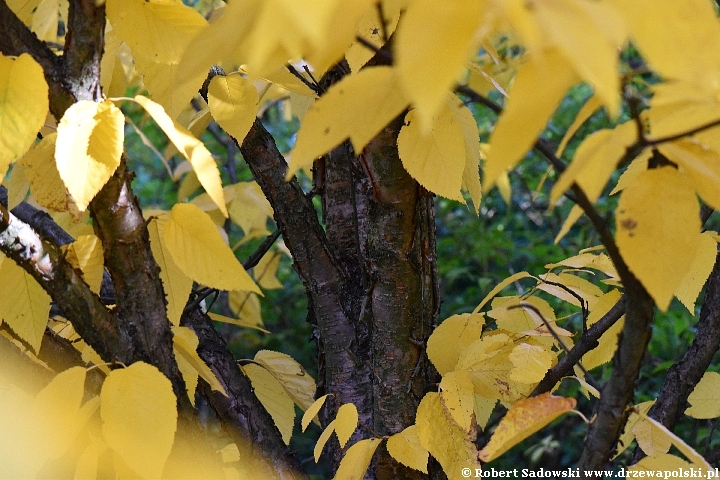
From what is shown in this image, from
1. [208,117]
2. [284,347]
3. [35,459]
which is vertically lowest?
[284,347]

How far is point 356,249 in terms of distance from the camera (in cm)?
88

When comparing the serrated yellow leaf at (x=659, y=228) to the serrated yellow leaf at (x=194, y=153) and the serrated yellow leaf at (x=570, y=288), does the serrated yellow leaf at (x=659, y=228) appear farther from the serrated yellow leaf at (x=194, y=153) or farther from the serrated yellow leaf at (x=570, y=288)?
the serrated yellow leaf at (x=570, y=288)

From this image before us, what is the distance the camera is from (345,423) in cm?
64

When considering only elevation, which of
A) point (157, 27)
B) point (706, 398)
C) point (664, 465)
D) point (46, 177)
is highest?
point (157, 27)

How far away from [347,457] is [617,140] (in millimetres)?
430

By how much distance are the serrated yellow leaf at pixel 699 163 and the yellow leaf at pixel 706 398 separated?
1.87 feet

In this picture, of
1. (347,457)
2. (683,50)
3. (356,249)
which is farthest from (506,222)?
(683,50)

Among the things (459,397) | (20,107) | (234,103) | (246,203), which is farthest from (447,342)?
(246,203)

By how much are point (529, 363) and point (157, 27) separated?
43 centimetres

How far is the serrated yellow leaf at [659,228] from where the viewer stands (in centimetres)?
32

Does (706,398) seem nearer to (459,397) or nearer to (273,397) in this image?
(459,397)

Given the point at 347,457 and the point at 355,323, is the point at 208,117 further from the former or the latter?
the point at 347,457

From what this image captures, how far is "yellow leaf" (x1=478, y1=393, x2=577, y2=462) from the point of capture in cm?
43

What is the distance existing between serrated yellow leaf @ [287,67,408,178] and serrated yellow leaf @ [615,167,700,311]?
0.42 feet
